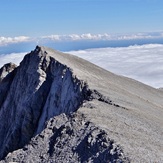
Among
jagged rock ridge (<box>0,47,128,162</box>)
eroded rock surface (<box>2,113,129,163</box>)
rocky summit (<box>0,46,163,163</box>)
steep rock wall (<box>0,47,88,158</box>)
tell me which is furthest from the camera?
A: steep rock wall (<box>0,47,88,158</box>)

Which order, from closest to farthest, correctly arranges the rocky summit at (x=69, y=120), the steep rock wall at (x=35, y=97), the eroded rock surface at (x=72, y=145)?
the eroded rock surface at (x=72, y=145) → the rocky summit at (x=69, y=120) → the steep rock wall at (x=35, y=97)

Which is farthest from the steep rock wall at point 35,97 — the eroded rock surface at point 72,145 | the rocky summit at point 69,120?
the eroded rock surface at point 72,145

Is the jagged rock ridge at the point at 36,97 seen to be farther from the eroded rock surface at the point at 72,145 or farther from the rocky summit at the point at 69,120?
the eroded rock surface at the point at 72,145

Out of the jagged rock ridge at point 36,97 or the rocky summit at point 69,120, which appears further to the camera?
the jagged rock ridge at point 36,97

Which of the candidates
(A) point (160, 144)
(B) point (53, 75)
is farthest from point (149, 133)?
(B) point (53, 75)

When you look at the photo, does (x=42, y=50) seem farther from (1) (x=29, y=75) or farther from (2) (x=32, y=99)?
(2) (x=32, y=99)

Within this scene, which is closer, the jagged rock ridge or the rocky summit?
the rocky summit

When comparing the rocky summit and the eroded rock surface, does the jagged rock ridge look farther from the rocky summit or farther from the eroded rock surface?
the eroded rock surface

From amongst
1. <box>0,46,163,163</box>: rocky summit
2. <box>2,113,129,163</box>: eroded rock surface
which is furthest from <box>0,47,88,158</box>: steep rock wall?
<box>2,113,129,163</box>: eroded rock surface

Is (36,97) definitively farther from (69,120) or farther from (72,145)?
(72,145)
